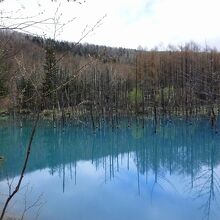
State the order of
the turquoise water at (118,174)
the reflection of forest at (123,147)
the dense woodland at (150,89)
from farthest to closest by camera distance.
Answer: the dense woodland at (150,89) < the reflection of forest at (123,147) < the turquoise water at (118,174)

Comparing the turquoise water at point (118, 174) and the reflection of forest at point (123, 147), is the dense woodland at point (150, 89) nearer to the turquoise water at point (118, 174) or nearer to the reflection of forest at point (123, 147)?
the reflection of forest at point (123, 147)

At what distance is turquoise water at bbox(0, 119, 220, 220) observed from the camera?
930 cm

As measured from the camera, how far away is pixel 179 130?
2430 centimetres

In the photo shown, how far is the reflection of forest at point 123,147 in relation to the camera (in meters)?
15.2

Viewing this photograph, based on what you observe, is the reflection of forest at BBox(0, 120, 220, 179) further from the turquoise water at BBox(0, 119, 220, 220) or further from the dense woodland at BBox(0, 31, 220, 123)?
the dense woodland at BBox(0, 31, 220, 123)

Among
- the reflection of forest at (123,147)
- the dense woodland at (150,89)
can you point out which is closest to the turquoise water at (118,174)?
the reflection of forest at (123,147)

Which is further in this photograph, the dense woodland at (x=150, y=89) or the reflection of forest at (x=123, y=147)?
the dense woodland at (x=150, y=89)

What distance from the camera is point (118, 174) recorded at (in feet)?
45.1

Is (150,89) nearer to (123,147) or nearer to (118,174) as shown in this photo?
(123,147)

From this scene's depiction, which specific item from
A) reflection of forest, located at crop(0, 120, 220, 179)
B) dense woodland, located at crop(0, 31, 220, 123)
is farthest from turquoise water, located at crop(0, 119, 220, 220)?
dense woodland, located at crop(0, 31, 220, 123)

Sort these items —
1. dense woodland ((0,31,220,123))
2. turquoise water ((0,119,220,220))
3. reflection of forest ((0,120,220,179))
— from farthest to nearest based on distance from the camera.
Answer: dense woodland ((0,31,220,123)) → reflection of forest ((0,120,220,179)) → turquoise water ((0,119,220,220))

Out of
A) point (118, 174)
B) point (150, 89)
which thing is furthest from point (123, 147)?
point (150, 89)

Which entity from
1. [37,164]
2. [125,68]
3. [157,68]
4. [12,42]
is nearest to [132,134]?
[37,164]

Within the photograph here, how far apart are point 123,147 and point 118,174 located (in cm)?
570
